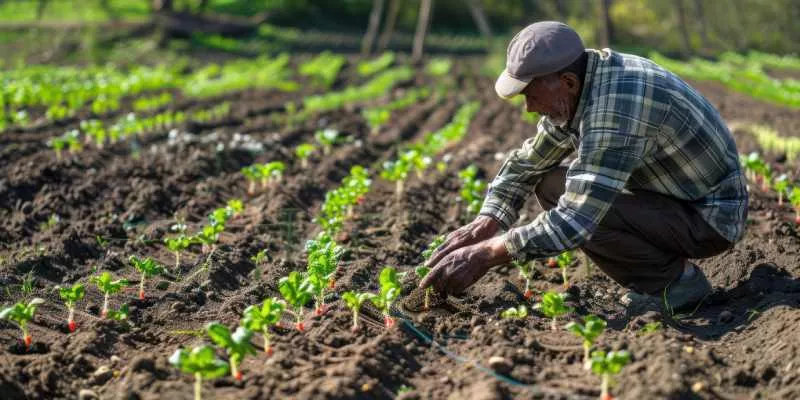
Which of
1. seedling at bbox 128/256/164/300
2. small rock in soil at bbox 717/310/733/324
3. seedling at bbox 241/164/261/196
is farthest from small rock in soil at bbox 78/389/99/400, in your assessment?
seedling at bbox 241/164/261/196

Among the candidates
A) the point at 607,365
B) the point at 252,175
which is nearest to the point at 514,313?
the point at 607,365

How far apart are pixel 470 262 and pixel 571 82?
91 cm

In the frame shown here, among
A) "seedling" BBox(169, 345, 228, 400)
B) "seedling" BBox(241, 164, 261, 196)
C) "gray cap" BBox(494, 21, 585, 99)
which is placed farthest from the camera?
"seedling" BBox(241, 164, 261, 196)

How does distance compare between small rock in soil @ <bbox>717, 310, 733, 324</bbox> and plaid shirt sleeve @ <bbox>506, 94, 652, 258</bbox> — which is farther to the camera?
small rock in soil @ <bbox>717, 310, 733, 324</bbox>

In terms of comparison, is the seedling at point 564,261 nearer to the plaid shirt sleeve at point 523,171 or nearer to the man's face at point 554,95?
the plaid shirt sleeve at point 523,171

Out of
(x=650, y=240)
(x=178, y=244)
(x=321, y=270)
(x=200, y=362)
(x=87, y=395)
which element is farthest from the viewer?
(x=178, y=244)

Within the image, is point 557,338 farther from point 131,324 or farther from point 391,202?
point 391,202

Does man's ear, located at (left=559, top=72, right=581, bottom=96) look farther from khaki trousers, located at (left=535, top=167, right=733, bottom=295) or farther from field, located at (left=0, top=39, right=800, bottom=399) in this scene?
field, located at (left=0, top=39, right=800, bottom=399)

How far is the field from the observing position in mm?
3709

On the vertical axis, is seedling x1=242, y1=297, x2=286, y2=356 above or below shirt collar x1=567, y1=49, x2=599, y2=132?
below

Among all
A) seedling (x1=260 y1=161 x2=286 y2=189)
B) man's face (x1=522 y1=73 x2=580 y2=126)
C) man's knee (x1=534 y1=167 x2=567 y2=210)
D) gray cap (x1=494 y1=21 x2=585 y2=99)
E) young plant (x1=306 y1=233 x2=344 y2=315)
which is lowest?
seedling (x1=260 y1=161 x2=286 y2=189)

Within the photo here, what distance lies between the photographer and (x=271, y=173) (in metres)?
7.80

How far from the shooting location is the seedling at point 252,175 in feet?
23.8

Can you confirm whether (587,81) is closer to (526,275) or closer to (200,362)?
(526,275)
